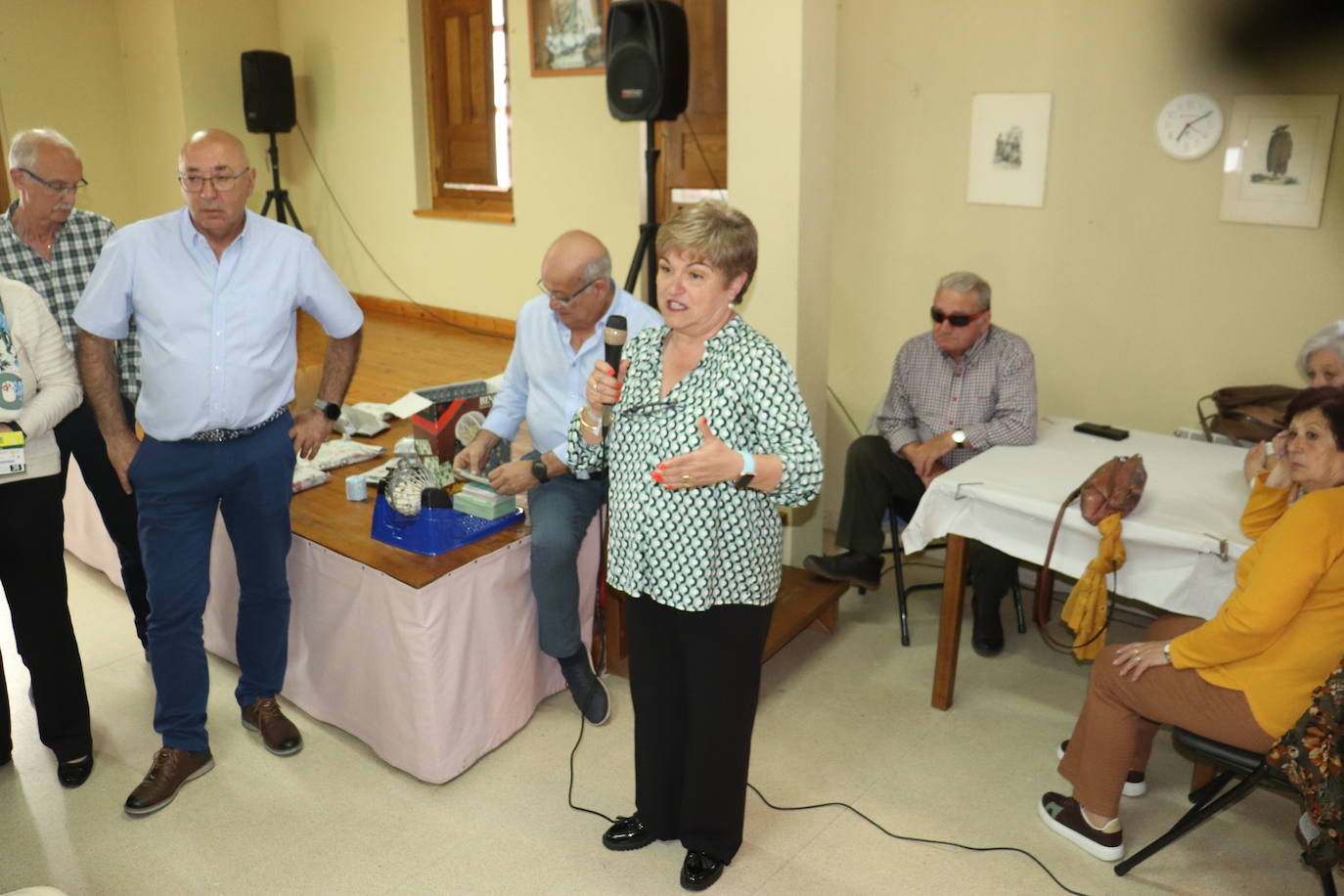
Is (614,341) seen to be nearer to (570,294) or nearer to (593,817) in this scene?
(570,294)

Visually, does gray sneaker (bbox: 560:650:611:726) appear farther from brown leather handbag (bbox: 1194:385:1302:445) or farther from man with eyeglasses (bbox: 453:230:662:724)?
brown leather handbag (bbox: 1194:385:1302:445)

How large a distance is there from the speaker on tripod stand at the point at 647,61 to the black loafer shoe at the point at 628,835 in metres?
2.17

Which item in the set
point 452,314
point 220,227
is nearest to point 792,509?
point 220,227

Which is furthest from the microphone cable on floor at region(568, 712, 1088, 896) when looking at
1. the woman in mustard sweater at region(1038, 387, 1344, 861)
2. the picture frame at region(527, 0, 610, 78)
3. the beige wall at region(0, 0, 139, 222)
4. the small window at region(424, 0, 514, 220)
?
the beige wall at region(0, 0, 139, 222)

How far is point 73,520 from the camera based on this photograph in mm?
3930

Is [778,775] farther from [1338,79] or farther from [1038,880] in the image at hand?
[1338,79]

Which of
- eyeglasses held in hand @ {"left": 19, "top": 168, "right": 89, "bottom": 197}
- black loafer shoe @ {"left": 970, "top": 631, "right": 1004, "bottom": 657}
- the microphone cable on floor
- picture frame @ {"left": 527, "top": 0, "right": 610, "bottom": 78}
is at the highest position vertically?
picture frame @ {"left": 527, "top": 0, "right": 610, "bottom": 78}

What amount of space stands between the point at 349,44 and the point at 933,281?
509 cm

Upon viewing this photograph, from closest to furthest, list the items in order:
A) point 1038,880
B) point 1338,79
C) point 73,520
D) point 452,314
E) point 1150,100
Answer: point 1038,880 < point 1338,79 < point 1150,100 < point 73,520 < point 452,314

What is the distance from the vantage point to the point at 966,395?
3.39 metres

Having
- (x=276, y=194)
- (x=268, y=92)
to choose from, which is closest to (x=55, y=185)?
(x=276, y=194)

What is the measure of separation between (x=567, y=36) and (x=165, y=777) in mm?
4611

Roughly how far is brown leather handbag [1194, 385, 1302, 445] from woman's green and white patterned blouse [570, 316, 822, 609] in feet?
6.15

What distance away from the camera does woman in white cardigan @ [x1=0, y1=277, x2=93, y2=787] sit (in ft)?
7.81
